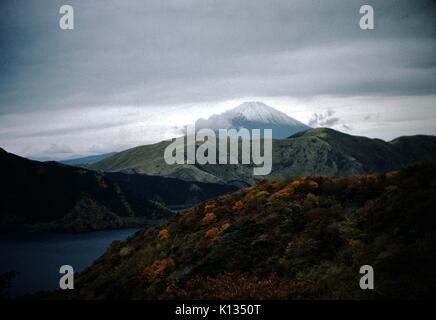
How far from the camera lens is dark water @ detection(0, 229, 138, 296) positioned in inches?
2667

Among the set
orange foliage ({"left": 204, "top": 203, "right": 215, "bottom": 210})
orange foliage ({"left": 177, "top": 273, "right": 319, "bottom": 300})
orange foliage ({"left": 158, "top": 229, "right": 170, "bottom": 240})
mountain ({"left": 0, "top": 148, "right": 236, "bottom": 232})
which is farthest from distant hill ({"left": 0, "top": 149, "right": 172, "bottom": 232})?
orange foliage ({"left": 177, "top": 273, "right": 319, "bottom": 300})

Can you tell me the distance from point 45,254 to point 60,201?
66200mm

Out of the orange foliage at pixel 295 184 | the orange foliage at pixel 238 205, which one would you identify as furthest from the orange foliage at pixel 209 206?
the orange foliage at pixel 295 184

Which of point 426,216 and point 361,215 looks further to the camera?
point 361,215

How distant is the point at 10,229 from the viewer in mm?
147875

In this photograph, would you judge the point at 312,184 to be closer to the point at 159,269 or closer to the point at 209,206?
the point at 209,206

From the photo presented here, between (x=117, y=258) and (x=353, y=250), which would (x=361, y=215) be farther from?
(x=117, y=258)

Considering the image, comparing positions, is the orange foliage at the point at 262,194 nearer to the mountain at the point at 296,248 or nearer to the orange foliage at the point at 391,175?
the mountain at the point at 296,248

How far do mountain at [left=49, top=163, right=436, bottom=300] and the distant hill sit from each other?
14374 centimetres

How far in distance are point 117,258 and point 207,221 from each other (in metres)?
5.44

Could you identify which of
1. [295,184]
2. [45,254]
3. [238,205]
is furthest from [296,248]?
[45,254]

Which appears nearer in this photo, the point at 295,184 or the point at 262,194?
the point at 295,184

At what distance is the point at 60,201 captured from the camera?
172 meters

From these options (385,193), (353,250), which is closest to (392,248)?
(353,250)
